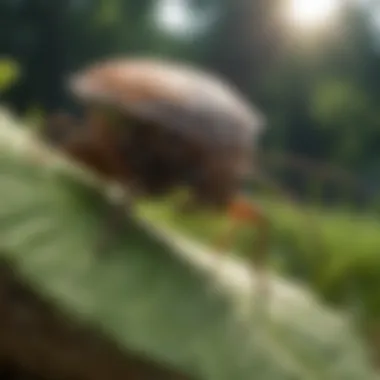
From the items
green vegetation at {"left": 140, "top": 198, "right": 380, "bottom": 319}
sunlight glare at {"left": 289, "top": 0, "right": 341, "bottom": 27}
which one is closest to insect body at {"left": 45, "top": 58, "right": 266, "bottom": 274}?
green vegetation at {"left": 140, "top": 198, "right": 380, "bottom": 319}

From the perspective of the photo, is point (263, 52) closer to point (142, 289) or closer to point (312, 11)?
point (312, 11)

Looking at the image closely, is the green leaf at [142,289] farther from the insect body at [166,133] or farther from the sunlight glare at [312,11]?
the sunlight glare at [312,11]

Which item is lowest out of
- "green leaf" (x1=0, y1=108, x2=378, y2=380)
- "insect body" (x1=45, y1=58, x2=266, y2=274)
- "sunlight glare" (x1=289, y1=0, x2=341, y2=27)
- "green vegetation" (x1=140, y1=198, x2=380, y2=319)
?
"green leaf" (x1=0, y1=108, x2=378, y2=380)

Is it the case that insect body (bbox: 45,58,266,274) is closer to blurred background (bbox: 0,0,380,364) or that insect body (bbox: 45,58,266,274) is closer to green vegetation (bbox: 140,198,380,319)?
green vegetation (bbox: 140,198,380,319)

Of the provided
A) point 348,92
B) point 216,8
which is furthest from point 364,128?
point 216,8

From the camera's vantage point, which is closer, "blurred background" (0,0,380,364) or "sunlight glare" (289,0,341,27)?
"sunlight glare" (289,0,341,27)

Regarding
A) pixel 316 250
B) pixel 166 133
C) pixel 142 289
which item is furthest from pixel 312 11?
pixel 142 289

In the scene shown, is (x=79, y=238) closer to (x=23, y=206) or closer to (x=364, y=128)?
(x=23, y=206)

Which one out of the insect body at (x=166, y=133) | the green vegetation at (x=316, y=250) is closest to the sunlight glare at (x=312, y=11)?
the green vegetation at (x=316, y=250)
